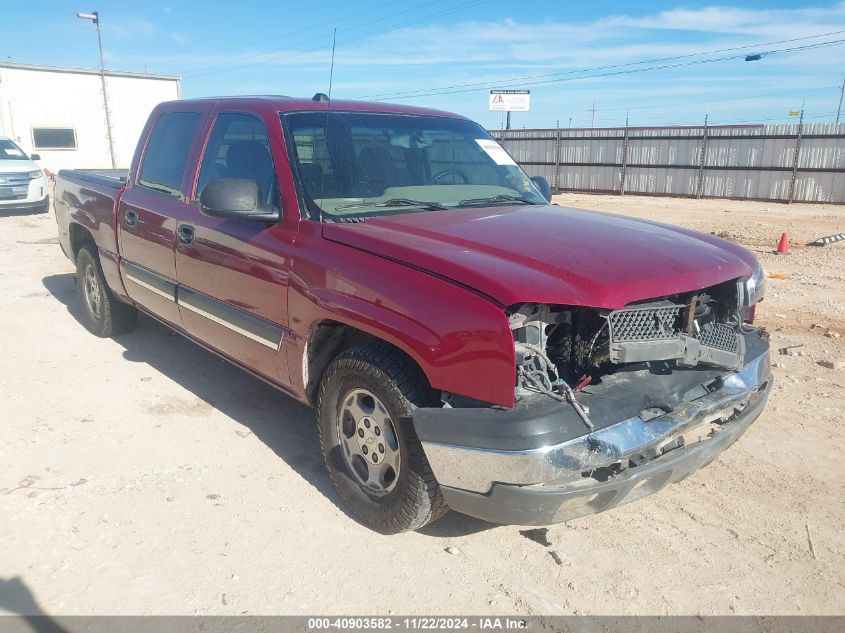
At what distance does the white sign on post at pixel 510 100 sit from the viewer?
33.8m

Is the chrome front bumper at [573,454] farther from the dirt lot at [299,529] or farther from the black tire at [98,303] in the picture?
the black tire at [98,303]

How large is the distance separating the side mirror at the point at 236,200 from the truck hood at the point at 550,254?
0.40 m

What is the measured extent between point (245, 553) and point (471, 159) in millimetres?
2674

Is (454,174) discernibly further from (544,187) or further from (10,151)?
(10,151)

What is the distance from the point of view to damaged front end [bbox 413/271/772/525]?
Answer: 8.02ft

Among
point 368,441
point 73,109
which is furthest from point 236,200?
point 73,109

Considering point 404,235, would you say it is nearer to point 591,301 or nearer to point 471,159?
point 591,301

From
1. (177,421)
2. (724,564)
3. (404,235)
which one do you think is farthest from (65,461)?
(724,564)

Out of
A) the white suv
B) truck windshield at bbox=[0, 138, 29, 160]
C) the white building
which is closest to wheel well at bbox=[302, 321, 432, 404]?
the white suv

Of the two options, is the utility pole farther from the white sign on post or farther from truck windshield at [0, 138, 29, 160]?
truck windshield at [0, 138, 29, 160]

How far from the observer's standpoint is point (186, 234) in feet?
13.7

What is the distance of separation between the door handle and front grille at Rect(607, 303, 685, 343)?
2639 millimetres

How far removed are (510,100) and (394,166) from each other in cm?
3203

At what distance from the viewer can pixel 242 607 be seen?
269 centimetres
